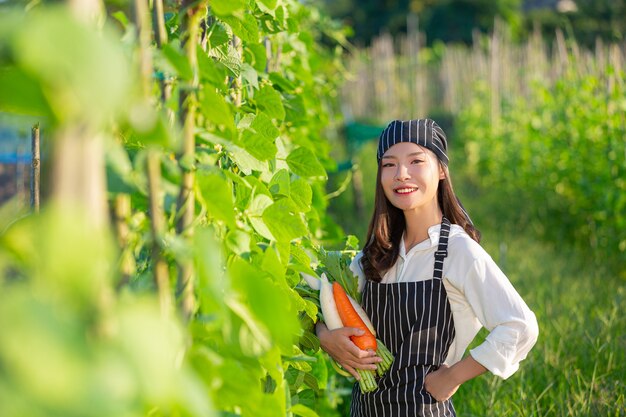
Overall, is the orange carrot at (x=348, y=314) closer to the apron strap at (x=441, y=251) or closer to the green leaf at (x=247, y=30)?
the apron strap at (x=441, y=251)

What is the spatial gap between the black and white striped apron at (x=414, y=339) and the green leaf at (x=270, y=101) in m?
0.57

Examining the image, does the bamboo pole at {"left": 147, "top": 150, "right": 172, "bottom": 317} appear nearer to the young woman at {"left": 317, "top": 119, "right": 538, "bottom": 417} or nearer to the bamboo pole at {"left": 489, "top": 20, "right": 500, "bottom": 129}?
the young woman at {"left": 317, "top": 119, "right": 538, "bottom": 417}

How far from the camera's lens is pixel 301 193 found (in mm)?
1571

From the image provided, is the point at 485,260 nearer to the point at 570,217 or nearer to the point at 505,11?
the point at 570,217

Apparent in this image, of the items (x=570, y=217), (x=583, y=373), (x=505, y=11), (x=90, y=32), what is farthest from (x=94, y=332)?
(x=505, y=11)

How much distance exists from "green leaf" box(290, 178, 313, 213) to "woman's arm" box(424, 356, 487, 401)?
0.59 meters

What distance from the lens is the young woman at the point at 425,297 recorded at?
1.80m

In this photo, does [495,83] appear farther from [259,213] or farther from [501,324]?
[259,213]

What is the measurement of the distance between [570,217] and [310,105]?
4473 millimetres

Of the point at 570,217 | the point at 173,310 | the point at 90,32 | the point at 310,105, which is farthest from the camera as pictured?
the point at 570,217

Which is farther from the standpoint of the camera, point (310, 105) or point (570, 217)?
point (570, 217)

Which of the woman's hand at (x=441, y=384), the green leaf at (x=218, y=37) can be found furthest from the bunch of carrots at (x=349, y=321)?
the green leaf at (x=218, y=37)

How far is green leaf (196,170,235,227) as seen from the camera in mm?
937

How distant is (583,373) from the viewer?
3055mm
